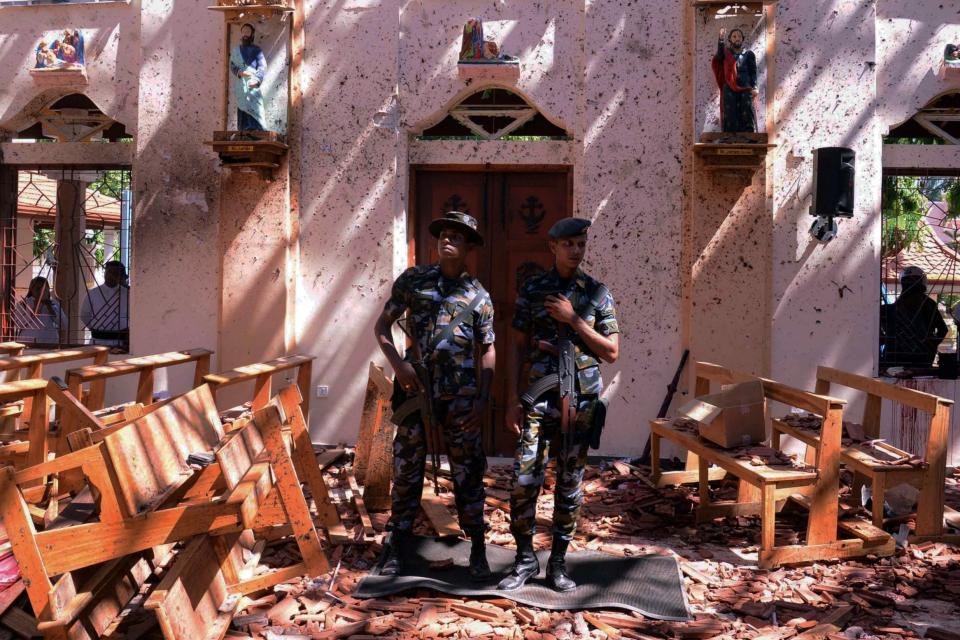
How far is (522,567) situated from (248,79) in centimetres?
571

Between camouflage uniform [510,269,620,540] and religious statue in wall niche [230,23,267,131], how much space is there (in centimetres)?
457

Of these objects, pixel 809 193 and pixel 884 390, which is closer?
pixel 884 390

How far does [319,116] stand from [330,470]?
3.60 meters

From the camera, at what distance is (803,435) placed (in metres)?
6.10

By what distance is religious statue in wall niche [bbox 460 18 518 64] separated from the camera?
8195 millimetres

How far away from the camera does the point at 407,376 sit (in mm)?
4785

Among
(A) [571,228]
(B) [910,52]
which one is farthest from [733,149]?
(A) [571,228]

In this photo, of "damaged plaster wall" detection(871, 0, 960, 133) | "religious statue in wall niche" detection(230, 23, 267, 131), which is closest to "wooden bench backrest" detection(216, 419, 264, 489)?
"religious statue in wall niche" detection(230, 23, 267, 131)

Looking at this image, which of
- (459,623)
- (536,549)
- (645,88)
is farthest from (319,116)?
(459,623)

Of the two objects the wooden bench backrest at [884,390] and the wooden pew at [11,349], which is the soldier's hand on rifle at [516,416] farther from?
the wooden pew at [11,349]

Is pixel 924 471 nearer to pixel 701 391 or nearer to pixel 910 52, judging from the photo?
pixel 701 391

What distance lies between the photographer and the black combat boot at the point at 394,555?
4.89 m

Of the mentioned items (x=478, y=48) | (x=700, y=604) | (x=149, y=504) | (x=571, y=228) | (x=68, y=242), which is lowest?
(x=700, y=604)

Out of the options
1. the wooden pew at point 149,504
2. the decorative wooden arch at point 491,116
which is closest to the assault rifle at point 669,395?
the decorative wooden arch at point 491,116
